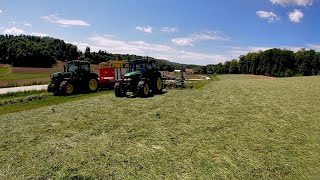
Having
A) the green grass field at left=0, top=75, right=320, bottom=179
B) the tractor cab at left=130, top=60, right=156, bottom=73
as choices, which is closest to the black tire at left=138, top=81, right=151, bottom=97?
the tractor cab at left=130, top=60, right=156, bottom=73

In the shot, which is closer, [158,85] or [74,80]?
[158,85]

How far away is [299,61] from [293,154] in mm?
114831

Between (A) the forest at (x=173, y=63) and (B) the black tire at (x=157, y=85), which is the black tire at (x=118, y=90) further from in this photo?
(A) the forest at (x=173, y=63)

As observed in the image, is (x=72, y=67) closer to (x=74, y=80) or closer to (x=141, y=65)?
(x=74, y=80)

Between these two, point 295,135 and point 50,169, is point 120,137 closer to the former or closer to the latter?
point 50,169

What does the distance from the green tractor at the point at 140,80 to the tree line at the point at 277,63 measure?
85.8 m

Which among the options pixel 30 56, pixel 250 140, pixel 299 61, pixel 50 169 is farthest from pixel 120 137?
pixel 299 61

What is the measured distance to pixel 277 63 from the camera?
385ft

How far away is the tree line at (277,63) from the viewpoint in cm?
10362

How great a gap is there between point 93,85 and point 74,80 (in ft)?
6.02

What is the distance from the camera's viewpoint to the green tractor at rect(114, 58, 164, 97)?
19.5 m

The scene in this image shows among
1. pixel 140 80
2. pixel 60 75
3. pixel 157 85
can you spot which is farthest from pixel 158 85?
pixel 60 75

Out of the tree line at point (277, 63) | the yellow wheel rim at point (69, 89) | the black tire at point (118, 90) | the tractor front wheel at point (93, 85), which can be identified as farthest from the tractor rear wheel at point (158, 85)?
the tree line at point (277, 63)

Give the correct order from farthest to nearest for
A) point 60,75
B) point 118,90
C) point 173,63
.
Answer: point 173,63 < point 60,75 < point 118,90
